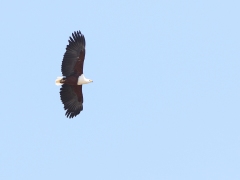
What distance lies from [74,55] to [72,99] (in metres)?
2.64

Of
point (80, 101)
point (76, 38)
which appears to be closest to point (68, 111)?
point (80, 101)

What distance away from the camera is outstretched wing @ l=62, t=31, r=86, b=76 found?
144 feet

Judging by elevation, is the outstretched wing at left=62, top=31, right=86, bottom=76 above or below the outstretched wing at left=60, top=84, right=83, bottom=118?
above

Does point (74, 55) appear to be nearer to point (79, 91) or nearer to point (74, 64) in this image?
point (74, 64)

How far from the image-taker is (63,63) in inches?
1727

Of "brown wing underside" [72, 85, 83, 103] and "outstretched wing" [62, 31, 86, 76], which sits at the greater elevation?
→ "outstretched wing" [62, 31, 86, 76]

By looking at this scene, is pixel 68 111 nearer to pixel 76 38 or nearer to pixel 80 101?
pixel 80 101

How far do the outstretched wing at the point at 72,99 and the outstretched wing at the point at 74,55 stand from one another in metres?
1.14

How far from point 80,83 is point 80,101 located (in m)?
1.44

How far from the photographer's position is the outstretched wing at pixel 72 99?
148 feet

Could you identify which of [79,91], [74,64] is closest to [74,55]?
[74,64]

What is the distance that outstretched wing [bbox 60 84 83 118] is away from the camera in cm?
4497

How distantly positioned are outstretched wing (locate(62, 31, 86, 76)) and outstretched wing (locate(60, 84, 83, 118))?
1144 mm

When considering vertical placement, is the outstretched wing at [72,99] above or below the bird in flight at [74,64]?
below
